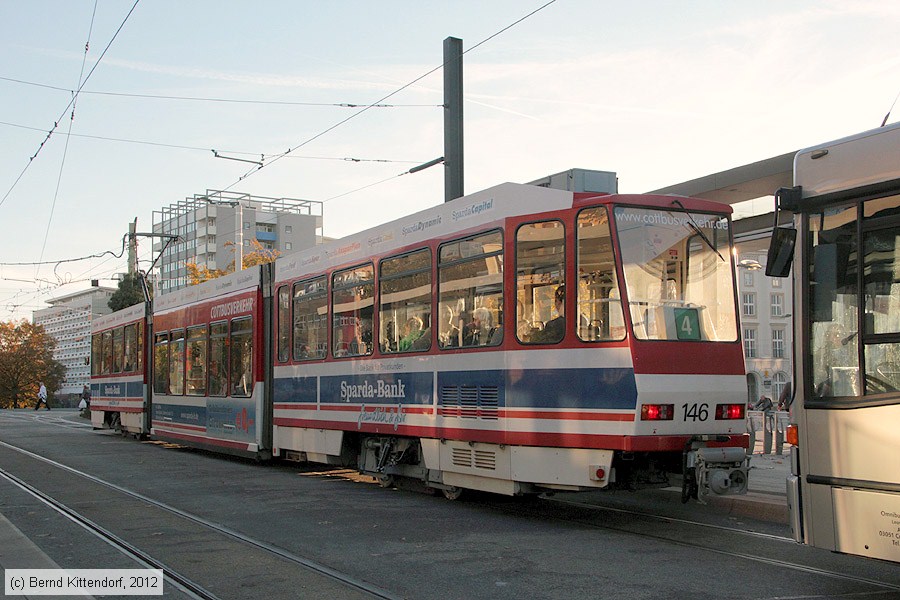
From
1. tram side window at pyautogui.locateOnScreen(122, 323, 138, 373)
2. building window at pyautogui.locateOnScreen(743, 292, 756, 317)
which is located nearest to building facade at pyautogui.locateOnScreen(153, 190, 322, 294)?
building window at pyautogui.locateOnScreen(743, 292, 756, 317)

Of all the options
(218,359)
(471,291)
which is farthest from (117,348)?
(471,291)

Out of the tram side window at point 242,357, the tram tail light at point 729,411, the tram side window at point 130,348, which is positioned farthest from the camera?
the tram side window at point 130,348

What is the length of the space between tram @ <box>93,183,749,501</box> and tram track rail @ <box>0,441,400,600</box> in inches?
111

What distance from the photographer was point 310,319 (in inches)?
583

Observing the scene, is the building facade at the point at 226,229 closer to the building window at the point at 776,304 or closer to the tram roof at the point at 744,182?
the building window at the point at 776,304

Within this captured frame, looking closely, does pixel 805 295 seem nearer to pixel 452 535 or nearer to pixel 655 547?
pixel 655 547

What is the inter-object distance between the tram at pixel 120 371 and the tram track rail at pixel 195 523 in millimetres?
10072

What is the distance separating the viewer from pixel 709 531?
954 cm

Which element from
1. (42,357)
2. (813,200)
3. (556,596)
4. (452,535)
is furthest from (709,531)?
(42,357)

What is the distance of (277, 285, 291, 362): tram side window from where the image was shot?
1550cm

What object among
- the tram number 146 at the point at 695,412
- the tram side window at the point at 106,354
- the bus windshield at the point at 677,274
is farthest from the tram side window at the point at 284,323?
the tram side window at the point at 106,354

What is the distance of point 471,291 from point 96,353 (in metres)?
21.1

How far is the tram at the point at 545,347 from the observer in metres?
9.24

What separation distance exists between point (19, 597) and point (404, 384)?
6004 millimetres
